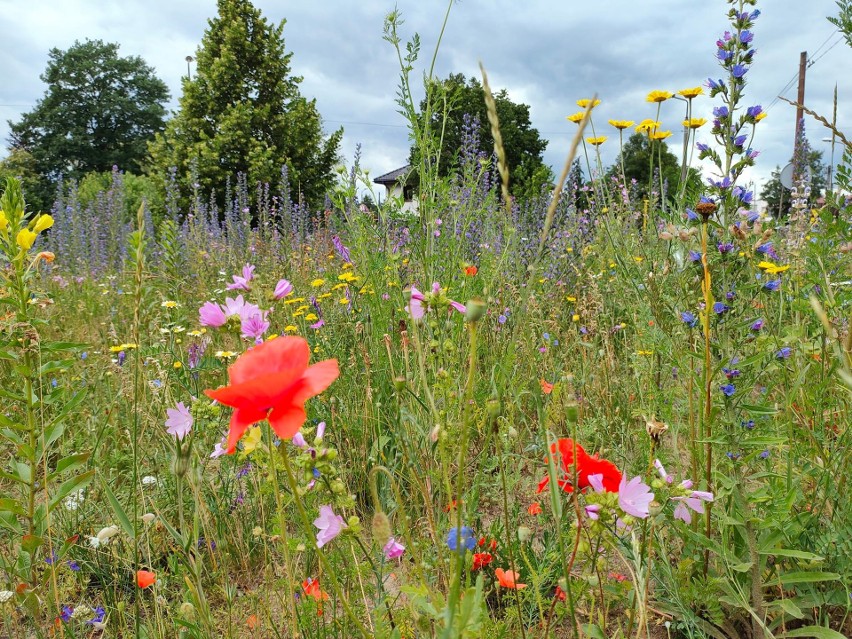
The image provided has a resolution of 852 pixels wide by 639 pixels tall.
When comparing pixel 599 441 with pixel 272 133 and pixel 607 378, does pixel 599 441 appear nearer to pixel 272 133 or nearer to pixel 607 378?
pixel 607 378

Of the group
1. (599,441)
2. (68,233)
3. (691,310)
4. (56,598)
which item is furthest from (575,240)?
(68,233)

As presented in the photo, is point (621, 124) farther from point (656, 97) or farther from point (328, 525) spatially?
point (328, 525)

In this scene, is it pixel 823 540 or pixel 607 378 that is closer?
pixel 823 540

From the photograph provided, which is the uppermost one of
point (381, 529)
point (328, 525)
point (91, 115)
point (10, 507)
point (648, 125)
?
point (91, 115)

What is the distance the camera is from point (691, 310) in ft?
4.72

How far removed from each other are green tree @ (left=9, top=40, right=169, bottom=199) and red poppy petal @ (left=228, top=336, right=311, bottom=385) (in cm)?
4439

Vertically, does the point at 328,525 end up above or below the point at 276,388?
below

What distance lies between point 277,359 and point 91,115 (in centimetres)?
4927

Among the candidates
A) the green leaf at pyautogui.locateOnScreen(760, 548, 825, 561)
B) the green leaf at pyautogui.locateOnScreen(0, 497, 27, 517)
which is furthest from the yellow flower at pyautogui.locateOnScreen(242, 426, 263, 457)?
the green leaf at pyautogui.locateOnScreen(760, 548, 825, 561)

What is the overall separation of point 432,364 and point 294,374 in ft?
3.03

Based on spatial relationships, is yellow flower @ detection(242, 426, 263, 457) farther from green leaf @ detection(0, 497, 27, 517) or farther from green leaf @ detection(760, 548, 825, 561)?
green leaf @ detection(760, 548, 825, 561)

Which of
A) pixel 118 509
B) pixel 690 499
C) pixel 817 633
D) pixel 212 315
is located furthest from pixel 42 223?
pixel 817 633

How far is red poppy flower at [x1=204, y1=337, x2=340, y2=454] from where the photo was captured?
585 millimetres

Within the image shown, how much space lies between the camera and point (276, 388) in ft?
1.95
